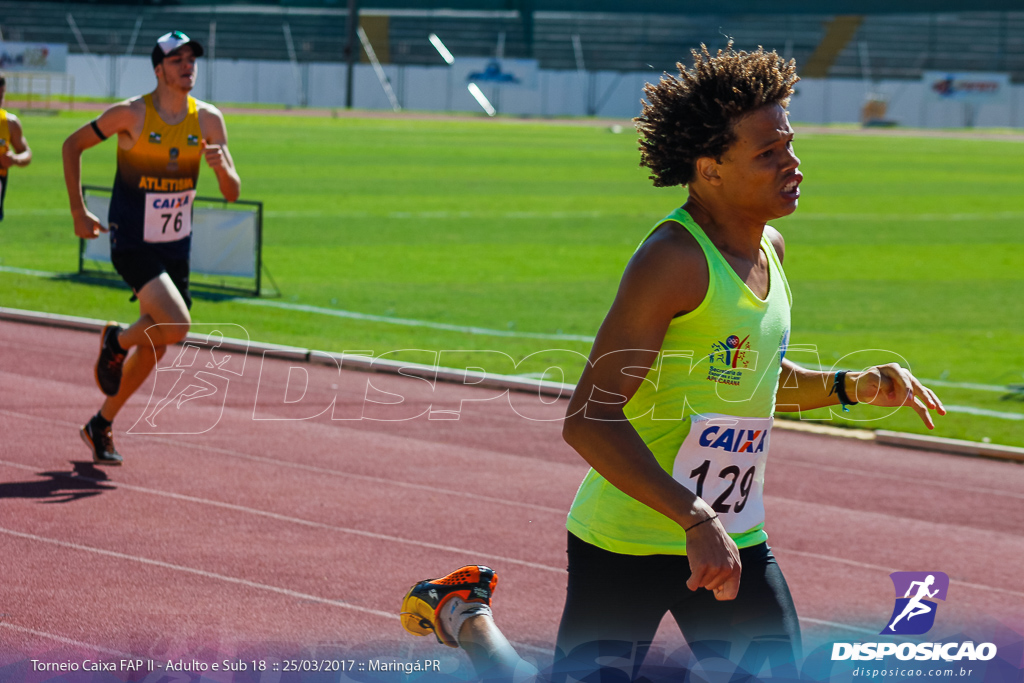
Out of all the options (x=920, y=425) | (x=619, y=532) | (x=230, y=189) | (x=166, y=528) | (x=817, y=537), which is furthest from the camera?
(x=920, y=425)

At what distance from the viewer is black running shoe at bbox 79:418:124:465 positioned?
706cm

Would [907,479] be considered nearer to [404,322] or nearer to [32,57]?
[404,322]

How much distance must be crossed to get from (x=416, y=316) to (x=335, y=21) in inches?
2369

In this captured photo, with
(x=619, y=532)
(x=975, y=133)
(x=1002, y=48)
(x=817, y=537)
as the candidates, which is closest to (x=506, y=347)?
(x=817, y=537)

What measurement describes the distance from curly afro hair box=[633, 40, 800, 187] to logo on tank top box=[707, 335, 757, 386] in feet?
1.57

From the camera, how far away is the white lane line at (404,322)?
12.2m

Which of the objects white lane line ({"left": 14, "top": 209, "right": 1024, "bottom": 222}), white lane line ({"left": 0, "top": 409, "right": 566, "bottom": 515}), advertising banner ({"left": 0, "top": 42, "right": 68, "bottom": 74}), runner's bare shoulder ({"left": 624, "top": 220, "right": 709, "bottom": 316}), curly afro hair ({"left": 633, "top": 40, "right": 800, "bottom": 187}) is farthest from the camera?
advertising banner ({"left": 0, "top": 42, "right": 68, "bottom": 74})

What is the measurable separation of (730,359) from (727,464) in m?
0.28

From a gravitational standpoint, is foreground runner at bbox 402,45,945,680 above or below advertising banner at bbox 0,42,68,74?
below

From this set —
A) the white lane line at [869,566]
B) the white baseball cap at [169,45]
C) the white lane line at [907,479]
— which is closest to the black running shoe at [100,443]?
the white baseball cap at [169,45]

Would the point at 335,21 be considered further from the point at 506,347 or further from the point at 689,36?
the point at 506,347

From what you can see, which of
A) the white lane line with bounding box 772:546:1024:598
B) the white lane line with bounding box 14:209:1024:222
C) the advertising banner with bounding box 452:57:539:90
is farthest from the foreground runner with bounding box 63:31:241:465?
the advertising banner with bounding box 452:57:539:90

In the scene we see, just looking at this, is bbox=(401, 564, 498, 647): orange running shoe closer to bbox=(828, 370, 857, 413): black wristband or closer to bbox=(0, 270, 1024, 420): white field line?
bbox=(828, 370, 857, 413): black wristband

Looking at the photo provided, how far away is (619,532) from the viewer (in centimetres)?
308
